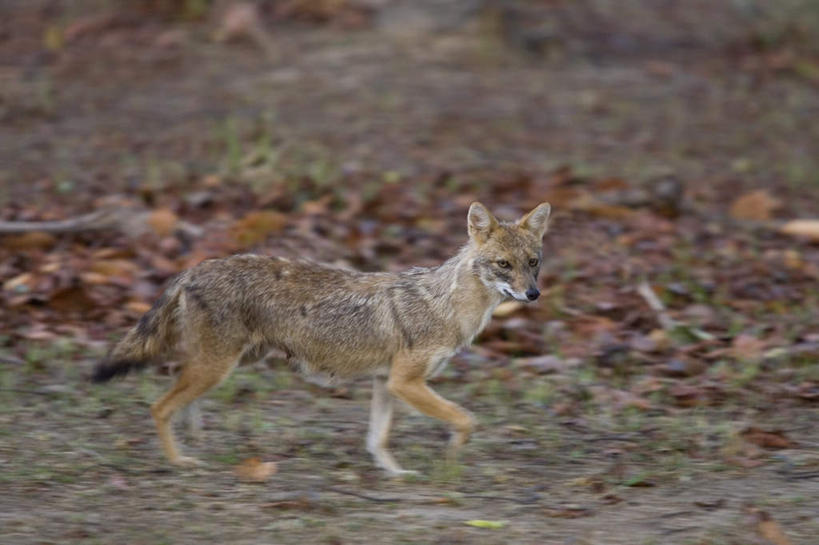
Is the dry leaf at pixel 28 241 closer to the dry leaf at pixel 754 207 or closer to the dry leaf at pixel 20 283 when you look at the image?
the dry leaf at pixel 20 283

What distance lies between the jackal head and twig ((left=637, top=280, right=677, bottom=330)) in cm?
224

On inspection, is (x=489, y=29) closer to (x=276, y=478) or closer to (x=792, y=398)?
(x=792, y=398)

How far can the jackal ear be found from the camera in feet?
25.4

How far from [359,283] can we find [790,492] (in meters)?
2.79

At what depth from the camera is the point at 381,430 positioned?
7156mm

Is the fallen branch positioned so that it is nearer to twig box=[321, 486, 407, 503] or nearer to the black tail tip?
the black tail tip

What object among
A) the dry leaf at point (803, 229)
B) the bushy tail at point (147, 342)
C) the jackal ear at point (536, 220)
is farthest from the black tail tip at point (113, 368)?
the dry leaf at point (803, 229)

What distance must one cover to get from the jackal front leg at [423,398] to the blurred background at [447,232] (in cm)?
24

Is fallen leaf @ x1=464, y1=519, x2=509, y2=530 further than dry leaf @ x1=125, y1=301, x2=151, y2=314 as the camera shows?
No

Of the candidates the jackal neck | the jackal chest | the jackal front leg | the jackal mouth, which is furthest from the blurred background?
the jackal mouth

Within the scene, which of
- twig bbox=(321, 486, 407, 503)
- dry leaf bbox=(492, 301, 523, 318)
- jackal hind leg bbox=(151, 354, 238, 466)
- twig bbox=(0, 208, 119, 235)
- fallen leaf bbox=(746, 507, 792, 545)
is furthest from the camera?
twig bbox=(0, 208, 119, 235)

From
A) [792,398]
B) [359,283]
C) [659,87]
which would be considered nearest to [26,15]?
[659,87]

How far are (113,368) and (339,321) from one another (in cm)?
135

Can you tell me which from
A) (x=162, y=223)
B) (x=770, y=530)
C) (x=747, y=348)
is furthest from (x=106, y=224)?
(x=770, y=530)
